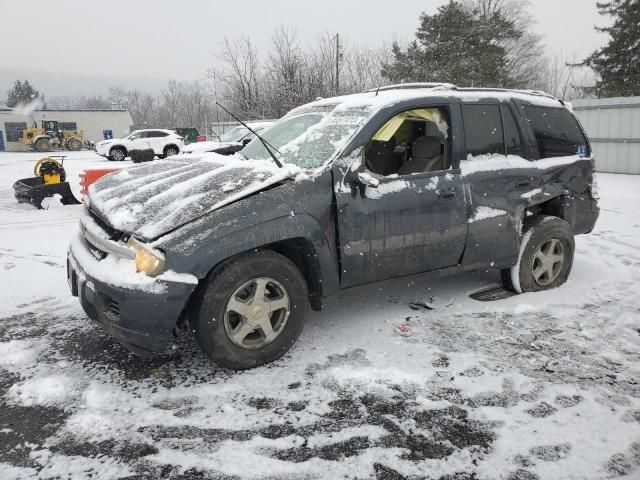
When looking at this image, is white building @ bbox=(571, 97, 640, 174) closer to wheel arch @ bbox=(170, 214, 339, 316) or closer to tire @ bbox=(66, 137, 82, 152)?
wheel arch @ bbox=(170, 214, 339, 316)

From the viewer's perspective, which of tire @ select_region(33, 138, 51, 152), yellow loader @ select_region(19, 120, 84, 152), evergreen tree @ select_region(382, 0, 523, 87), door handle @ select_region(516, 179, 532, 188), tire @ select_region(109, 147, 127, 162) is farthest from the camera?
yellow loader @ select_region(19, 120, 84, 152)

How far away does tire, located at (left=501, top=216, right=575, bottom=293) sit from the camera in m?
4.38

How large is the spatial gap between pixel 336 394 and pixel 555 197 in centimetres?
303

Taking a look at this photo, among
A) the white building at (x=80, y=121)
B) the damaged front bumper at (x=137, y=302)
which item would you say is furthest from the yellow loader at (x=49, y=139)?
the damaged front bumper at (x=137, y=302)

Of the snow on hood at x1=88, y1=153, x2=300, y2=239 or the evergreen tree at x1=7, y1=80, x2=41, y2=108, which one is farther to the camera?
the evergreen tree at x1=7, y1=80, x2=41, y2=108

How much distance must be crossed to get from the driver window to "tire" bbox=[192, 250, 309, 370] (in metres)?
1.10

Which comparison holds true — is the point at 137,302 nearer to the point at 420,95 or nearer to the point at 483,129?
the point at 420,95

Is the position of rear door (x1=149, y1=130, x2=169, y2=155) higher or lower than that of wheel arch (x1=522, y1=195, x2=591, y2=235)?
higher

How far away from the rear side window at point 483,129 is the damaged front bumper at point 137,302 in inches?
99.8

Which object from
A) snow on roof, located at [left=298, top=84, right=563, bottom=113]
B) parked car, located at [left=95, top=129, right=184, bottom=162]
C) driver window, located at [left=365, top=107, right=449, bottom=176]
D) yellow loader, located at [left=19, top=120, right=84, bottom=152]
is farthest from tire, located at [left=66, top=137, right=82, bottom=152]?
driver window, located at [left=365, top=107, right=449, bottom=176]

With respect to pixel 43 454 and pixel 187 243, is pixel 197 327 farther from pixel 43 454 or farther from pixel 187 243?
pixel 43 454

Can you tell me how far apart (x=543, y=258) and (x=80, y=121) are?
5919 cm

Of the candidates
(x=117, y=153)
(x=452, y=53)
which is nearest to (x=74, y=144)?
(x=117, y=153)

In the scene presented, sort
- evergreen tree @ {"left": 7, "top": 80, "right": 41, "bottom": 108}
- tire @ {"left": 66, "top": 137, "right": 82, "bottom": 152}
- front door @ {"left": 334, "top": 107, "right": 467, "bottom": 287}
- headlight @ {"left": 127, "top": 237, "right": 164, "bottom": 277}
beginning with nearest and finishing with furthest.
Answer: headlight @ {"left": 127, "top": 237, "right": 164, "bottom": 277}
front door @ {"left": 334, "top": 107, "right": 467, "bottom": 287}
tire @ {"left": 66, "top": 137, "right": 82, "bottom": 152}
evergreen tree @ {"left": 7, "top": 80, "right": 41, "bottom": 108}
